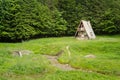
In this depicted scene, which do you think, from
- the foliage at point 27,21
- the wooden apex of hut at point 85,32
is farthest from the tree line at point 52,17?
the wooden apex of hut at point 85,32

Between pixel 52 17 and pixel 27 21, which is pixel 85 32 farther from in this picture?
pixel 27 21

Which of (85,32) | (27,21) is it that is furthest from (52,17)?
(85,32)

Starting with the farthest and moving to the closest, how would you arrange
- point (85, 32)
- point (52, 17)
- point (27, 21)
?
1. point (52, 17)
2. point (27, 21)
3. point (85, 32)

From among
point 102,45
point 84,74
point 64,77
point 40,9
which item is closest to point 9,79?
point 64,77

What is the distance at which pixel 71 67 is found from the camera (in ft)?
107

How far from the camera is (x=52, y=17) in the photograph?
76.3 metres

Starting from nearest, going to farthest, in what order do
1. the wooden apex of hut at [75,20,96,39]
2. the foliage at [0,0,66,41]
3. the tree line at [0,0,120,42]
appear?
the wooden apex of hut at [75,20,96,39] < the foliage at [0,0,66,41] < the tree line at [0,0,120,42]

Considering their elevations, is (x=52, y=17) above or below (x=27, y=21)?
below

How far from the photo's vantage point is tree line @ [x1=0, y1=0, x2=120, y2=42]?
66938 millimetres

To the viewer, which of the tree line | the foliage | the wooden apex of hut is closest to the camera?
the wooden apex of hut

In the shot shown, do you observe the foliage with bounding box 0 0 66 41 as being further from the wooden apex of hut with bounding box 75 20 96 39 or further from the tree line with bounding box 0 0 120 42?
the wooden apex of hut with bounding box 75 20 96 39

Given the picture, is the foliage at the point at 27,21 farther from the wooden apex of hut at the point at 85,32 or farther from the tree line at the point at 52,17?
the wooden apex of hut at the point at 85,32

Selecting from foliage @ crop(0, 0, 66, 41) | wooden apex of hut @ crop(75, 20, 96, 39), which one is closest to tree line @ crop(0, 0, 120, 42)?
foliage @ crop(0, 0, 66, 41)

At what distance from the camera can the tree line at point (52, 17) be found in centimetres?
6694
